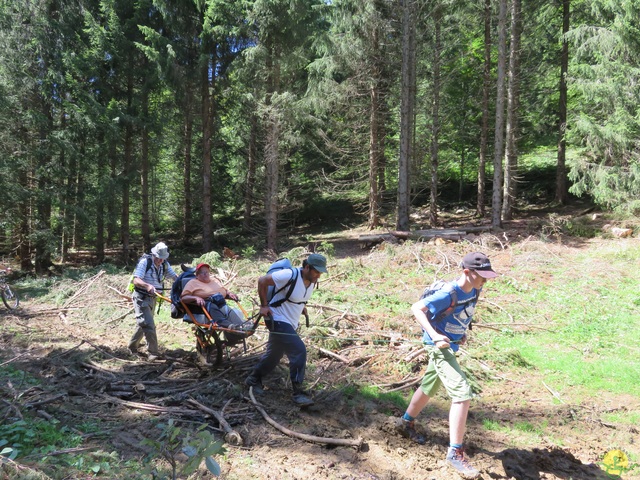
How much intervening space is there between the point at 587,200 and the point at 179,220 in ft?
75.6

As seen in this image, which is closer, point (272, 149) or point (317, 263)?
point (317, 263)

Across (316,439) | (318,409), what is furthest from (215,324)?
(316,439)

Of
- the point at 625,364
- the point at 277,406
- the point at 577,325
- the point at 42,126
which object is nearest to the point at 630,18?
the point at 577,325

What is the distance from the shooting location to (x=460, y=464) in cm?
390

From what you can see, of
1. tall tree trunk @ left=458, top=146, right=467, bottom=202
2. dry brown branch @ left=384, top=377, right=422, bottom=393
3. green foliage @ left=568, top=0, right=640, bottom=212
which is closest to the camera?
dry brown branch @ left=384, top=377, right=422, bottom=393

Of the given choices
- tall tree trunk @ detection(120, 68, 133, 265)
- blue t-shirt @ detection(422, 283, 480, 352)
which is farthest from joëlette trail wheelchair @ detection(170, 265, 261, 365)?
tall tree trunk @ detection(120, 68, 133, 265)

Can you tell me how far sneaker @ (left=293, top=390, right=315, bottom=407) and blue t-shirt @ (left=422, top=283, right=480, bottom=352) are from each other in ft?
6.05

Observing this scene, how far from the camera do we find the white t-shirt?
5016mm

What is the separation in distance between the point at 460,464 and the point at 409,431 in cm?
76

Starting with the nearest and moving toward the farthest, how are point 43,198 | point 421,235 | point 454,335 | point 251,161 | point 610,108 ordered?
point 454,335 < point 610,108 < point 421,235 < point 43,198 < point 251,161

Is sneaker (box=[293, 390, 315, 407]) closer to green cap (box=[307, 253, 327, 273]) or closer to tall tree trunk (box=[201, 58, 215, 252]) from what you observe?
green cap (box=[307, 253, 327, 273])

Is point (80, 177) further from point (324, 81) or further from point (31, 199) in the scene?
point (324, 81)

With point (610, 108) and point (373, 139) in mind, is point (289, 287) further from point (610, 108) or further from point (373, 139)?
point (610, 108)

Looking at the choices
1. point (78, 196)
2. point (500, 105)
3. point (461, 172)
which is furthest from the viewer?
point (461, 172)
